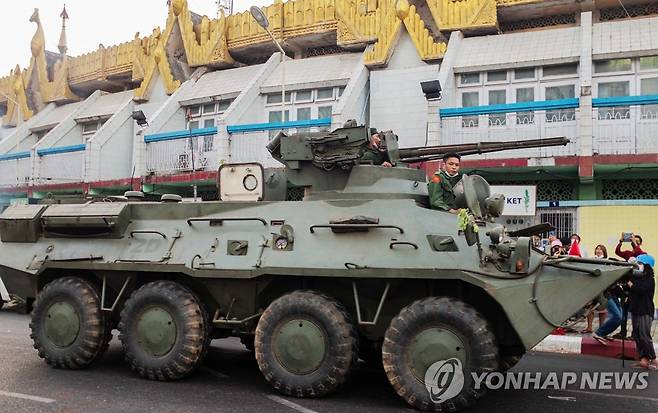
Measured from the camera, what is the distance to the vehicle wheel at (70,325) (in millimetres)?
7250

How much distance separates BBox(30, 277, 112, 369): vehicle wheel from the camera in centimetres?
725

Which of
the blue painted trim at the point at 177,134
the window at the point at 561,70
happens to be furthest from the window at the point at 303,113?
the window at the point at 561,70

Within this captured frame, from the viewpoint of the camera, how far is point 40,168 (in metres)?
23.0

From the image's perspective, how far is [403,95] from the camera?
17.7 meters

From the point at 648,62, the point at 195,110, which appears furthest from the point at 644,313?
the point at 195,110

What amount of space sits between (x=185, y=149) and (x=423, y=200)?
13.5m

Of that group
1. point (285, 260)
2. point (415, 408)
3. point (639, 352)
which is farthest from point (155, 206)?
point (639, 352)

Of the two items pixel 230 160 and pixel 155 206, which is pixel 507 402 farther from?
pixel 230 160

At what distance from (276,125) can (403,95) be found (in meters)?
3.63

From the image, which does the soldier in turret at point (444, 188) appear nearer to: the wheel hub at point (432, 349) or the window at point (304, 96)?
the wheel hub at point (432, 349)

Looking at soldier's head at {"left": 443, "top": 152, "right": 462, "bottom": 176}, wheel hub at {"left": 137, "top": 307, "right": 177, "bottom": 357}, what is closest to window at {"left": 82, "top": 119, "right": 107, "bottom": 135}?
wheel hub at {"left": 137, "top": 307, "right": 177, "bottom": 357}

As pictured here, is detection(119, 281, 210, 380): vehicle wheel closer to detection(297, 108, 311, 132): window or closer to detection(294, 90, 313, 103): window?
detection(297, 108, 311, 132): window

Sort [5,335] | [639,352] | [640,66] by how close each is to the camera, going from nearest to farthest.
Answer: [639,352] → [5,335] → [640,66]

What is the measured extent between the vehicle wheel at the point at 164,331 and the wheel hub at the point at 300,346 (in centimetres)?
101
